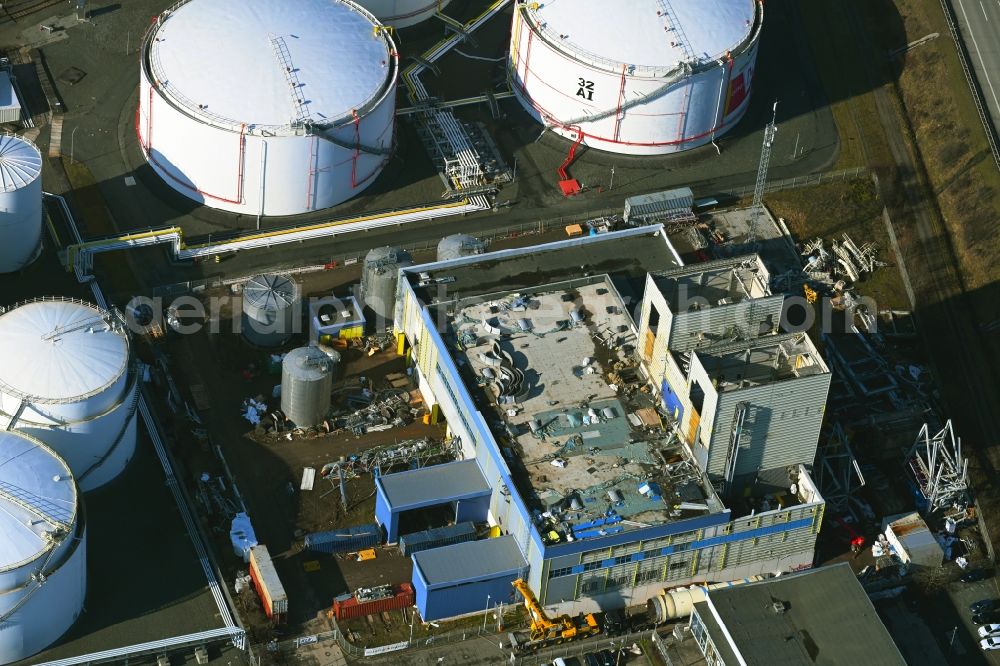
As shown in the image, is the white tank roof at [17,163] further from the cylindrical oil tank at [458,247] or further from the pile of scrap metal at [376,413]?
the cylindrical oil tank at [458,247]

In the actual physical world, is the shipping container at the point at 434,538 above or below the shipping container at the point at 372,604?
above

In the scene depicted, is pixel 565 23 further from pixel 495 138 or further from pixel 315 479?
pixel 315 479

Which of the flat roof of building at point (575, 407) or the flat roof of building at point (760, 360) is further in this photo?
the flat roof of building at point (760, 360)

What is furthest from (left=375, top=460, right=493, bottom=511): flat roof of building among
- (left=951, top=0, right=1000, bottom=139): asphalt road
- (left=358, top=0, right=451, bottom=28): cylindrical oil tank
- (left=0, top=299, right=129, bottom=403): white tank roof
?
(left=951, top=0, right=1000, bottom=139): asphalt road

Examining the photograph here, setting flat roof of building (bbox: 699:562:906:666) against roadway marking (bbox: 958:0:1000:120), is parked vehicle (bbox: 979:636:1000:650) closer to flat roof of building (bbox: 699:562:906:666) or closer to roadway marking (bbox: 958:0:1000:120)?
flat roof of building (bbox: 699:562:906:666)

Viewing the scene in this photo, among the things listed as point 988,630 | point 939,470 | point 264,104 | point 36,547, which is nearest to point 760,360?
point 939,470

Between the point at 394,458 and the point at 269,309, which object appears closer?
the point at 394,458

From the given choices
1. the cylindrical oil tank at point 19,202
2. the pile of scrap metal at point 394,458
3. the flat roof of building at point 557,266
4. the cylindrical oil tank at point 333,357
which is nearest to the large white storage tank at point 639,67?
the flat roof of building at point 557,266

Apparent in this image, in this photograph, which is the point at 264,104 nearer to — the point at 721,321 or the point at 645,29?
the point at 645,29
